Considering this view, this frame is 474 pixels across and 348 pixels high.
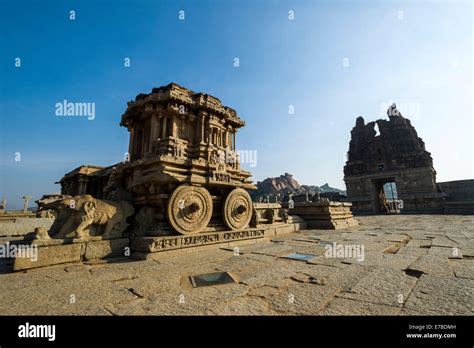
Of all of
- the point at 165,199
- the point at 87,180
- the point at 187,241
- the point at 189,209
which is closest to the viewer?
the point at 187,241

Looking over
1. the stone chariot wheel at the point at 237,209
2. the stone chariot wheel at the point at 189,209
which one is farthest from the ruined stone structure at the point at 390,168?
the stone chariot wheel at the point at 189,209

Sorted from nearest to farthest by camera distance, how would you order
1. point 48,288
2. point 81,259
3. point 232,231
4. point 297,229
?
point 48,288 < point 81,259 < point 232,231 < point 297,229

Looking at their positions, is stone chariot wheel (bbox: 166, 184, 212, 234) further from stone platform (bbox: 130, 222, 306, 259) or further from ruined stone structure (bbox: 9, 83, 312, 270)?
stone platform (bbox: 130, 222, 306, 259)

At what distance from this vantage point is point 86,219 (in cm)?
467

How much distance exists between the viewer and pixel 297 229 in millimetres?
10734

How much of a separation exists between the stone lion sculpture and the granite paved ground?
2.79 feet

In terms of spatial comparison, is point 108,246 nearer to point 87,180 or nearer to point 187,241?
point 187,241

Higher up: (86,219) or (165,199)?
(165,199)

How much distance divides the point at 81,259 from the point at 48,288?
1.60 metres

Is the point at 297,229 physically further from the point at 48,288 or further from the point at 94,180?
the point at 94,180

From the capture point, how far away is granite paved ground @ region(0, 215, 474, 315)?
2342mm

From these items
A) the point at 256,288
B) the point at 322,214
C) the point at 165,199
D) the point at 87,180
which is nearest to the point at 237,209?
the point at 165,199

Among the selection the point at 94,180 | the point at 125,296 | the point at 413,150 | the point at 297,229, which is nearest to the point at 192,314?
the point at 125,296

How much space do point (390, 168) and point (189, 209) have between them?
33570mm
